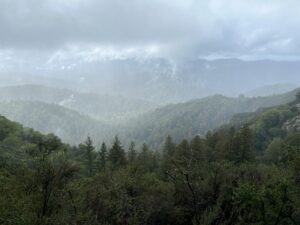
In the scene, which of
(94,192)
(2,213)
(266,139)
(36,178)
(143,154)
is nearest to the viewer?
(2,213)

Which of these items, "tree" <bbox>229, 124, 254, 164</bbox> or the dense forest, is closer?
Result: the dense forest

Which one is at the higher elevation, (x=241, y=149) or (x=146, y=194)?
(x=241, y=149)

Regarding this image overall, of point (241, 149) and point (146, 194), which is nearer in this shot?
point (146, 194)

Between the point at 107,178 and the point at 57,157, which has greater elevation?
the point at 57,157

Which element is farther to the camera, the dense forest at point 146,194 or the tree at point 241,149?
the tree at point 241,149

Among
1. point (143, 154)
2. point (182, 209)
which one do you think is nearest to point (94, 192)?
point (182, 209)

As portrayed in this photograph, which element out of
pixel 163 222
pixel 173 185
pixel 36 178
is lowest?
pixel 163 222

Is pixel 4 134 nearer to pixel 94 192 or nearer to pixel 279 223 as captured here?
pixel 94 192

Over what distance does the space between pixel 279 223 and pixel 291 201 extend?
3.76m

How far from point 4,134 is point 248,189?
103 meters

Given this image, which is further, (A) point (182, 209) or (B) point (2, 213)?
(A) point (182, 209)

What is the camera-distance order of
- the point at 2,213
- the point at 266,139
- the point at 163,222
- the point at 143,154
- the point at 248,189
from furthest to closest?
the point at 266,139 → the point at 143,154 → the point at 163,222 → the point at 248,189 → the point at 2,213

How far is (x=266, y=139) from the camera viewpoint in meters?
157

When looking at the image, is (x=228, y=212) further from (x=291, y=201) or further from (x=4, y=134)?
(x=4, y=134)
